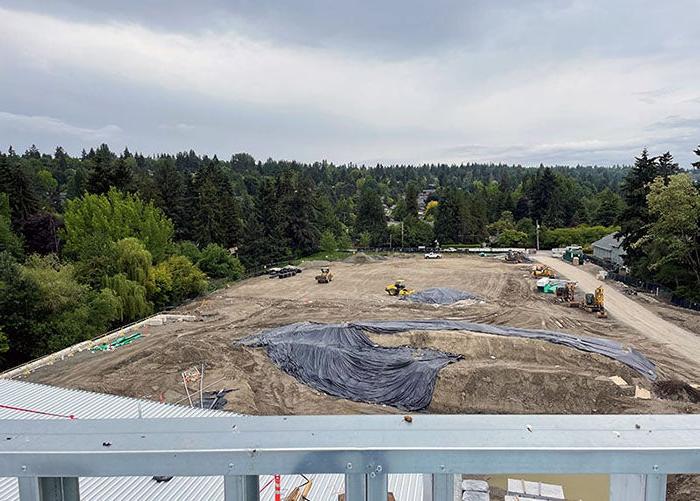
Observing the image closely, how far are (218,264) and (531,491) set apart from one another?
36.6m

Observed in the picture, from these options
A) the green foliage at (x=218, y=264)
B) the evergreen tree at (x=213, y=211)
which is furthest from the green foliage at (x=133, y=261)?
the evergreen tree at (x=213, y=211)

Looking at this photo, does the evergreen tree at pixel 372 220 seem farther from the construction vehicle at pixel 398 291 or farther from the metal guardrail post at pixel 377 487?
the metal guardrail post at pixel 377 487

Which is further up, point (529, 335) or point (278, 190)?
point (278, 190)

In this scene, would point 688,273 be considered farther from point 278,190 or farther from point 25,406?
point 278,190

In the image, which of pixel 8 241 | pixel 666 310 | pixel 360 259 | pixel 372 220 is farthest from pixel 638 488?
pixel 372 220

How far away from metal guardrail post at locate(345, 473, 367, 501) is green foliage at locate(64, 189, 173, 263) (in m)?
32.4

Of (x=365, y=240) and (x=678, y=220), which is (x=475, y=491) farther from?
(x=365, y=240)

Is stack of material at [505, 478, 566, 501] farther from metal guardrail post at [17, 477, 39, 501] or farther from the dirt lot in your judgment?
metal guardrail post at [17, 477, 39, 501]

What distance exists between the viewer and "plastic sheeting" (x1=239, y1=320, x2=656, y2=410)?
60.1 feet

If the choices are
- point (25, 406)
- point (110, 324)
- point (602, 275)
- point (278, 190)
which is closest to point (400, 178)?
point (278, 190)

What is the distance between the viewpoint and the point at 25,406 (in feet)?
35.9

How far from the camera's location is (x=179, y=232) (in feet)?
164

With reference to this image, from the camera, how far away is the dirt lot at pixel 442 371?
57.1ft

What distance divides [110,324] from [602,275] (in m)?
A: 37.3
